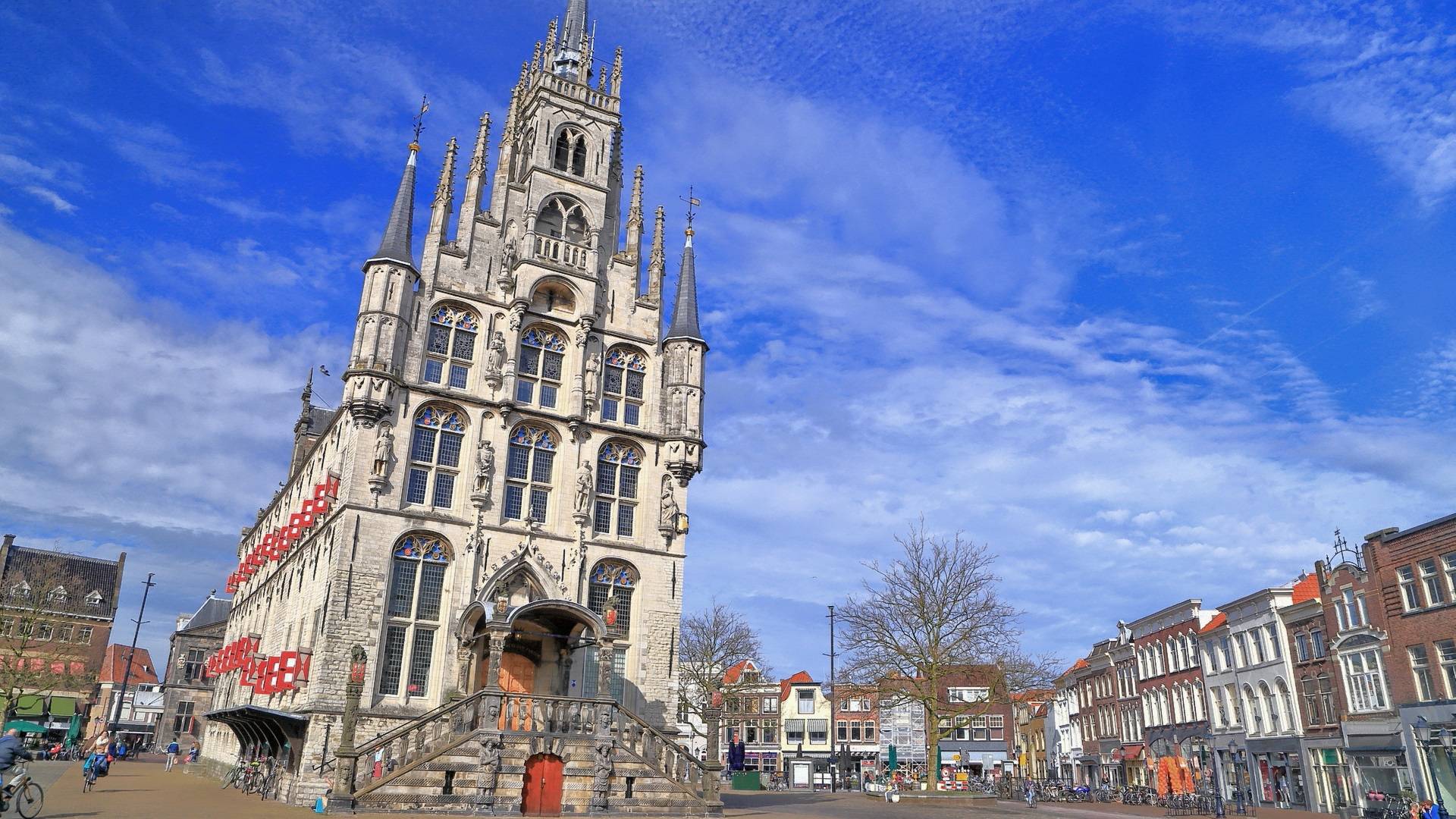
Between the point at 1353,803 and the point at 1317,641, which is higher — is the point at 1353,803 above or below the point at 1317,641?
below

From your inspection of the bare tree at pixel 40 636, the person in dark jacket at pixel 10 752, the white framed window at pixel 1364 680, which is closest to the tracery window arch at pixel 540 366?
the person in dark jacket at pixel 10 752

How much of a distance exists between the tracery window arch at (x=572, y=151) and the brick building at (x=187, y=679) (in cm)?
6079

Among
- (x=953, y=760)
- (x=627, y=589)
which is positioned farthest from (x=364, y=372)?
(x=953, y=760)

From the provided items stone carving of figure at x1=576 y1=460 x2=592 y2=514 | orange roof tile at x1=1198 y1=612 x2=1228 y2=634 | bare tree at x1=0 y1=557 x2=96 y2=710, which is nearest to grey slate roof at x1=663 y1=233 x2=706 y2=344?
stone carving of figure at x1=576 y1=460 x2=592 y2=514

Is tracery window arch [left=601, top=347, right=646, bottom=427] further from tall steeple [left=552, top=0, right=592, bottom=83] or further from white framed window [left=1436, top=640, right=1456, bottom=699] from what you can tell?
white framed window [left=1436, top=640, right=1456, bottom=699]

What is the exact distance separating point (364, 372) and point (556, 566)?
932 cm

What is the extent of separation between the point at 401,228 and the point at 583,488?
11.6m

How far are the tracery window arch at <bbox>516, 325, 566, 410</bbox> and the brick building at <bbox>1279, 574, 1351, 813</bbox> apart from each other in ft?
117

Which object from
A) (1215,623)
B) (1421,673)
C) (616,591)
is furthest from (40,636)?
(1421,673)

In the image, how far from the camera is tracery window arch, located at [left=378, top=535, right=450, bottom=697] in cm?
3088

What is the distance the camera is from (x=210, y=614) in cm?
8844

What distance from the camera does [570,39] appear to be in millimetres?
45406

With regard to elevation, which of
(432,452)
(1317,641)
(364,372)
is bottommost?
(1317,641)

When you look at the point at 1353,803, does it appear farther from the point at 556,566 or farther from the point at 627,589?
the point at 556,566
